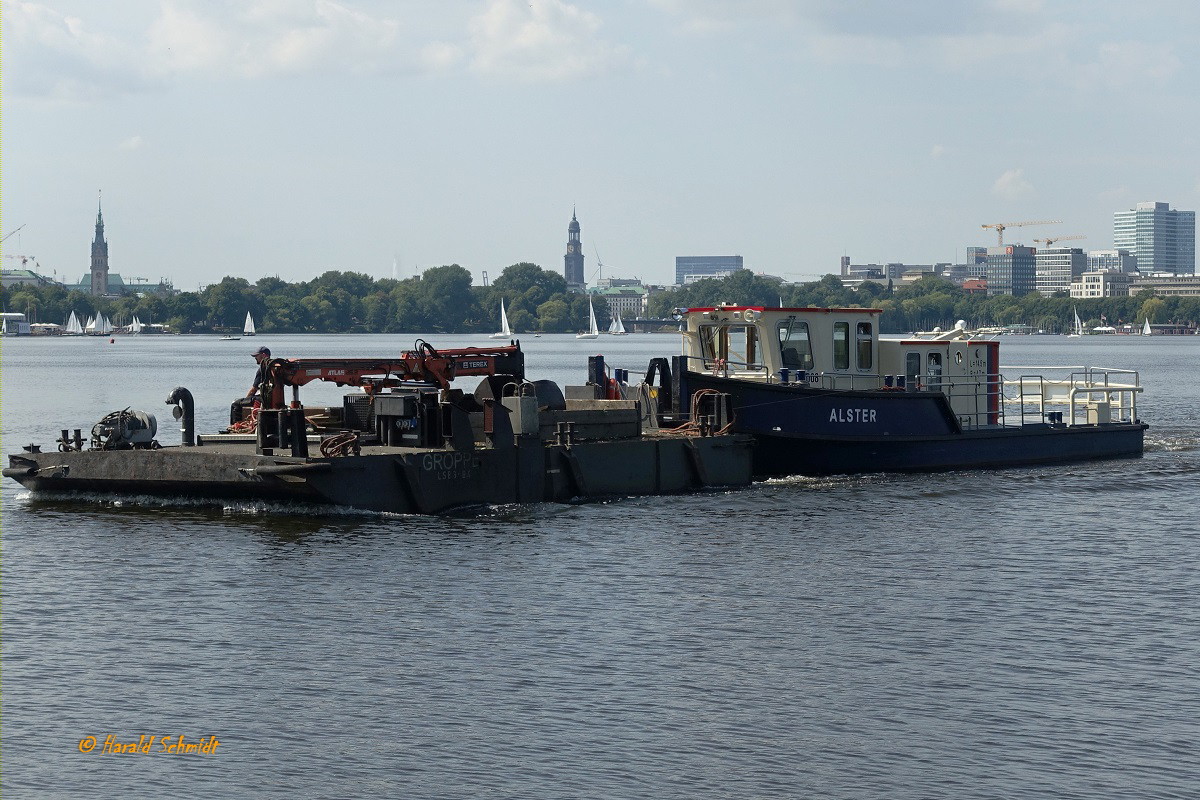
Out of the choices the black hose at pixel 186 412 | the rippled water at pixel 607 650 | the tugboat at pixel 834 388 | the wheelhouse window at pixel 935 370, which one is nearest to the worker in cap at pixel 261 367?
the black hose at pixel 186 412

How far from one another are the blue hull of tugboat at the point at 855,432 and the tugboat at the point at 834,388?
23 mm

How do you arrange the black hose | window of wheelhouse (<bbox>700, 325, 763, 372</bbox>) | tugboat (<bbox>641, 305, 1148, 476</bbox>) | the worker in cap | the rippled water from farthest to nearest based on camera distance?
window of wheelhouse (<bbox>700, 325, 763, 372</bbox>) < tugboat (<bbox>641, 305, 1148, 476</bbox>) < the black hose < the worker in cap < the rippled water

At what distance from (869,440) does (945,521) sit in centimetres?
Result: 533

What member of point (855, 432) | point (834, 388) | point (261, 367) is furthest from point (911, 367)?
point (261, 367)

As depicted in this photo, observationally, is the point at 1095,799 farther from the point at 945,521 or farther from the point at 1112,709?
the point at 945,521

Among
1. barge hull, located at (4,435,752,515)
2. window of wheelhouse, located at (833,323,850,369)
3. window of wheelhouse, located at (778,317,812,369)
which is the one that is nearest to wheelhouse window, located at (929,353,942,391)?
window of wheelhouse, located at (833,323,850,369)

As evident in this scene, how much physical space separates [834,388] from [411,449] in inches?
448

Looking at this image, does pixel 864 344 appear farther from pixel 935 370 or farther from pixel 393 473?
pixel 393 473

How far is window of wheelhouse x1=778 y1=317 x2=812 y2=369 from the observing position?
3450cm

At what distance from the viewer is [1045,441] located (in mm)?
38906

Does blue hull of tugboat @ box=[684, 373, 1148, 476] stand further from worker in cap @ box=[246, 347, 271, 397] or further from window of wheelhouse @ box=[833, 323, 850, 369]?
worker in cap @ box=[246, 347, 271, 397]

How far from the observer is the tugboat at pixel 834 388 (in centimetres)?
3344

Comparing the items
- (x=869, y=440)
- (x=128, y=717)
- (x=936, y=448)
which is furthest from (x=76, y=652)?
(x=936, y=448)

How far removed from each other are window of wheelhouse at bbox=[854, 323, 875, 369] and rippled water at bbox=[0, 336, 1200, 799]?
17.4 ft
